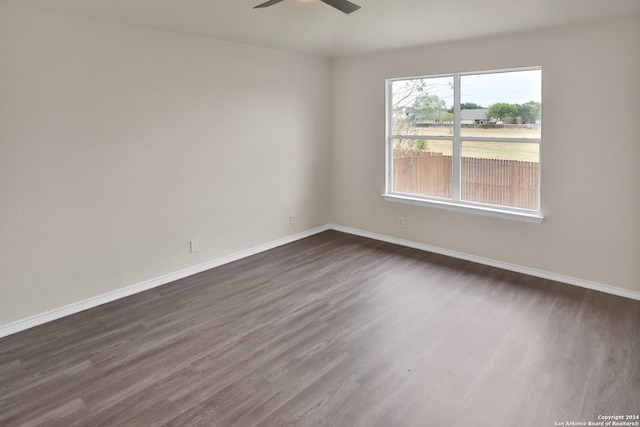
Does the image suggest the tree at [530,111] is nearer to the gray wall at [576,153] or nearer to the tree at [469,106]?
the gray wall at [576,153]

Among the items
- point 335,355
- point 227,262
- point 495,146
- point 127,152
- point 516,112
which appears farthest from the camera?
point 227,262

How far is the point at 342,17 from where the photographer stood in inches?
171

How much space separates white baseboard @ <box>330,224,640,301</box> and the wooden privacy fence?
0.62 metres

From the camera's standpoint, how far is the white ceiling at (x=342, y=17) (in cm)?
338

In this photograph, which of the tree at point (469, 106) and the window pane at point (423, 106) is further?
the window pane at point (423, 106)

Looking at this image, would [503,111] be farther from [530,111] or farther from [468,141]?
[468,141]

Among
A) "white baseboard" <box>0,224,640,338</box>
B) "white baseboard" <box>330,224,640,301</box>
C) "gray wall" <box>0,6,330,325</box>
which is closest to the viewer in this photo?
"gray wall" <box>0,6,330,325</box>

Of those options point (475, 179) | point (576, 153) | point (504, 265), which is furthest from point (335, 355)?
point (576, 153)

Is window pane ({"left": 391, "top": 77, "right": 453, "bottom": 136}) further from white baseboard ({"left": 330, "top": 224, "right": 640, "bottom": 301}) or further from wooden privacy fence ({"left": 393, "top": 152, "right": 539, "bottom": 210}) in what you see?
white baseboard ({"left": 330, "top": 224, "right": 640, "bottom": 301})

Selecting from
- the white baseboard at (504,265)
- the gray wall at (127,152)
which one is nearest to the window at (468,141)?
the white baseboard at (504,265)

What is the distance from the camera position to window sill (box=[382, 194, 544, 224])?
4203 mm

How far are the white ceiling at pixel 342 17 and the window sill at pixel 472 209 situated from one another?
176 centimetres

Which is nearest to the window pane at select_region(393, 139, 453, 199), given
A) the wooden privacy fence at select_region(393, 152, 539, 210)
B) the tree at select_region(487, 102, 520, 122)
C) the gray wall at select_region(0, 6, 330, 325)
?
the wooden privacy fence at select_region(393, 152, 539, 210)

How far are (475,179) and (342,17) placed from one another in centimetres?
223
